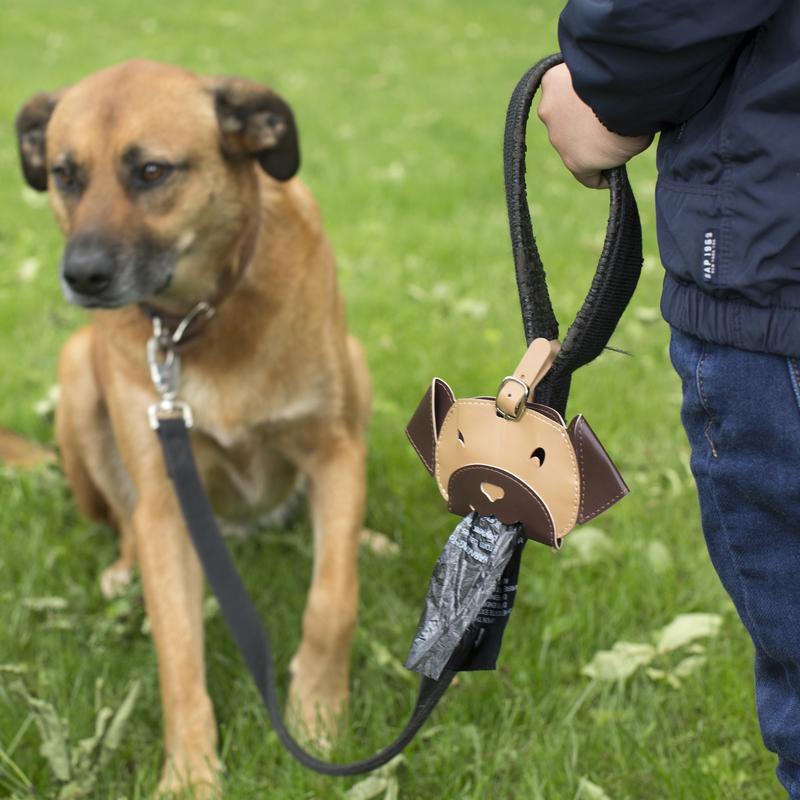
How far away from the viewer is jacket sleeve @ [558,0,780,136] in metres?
1.15

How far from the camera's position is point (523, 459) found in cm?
140

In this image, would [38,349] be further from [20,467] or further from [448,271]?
[448,271]

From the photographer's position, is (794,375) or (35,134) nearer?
(794,375)

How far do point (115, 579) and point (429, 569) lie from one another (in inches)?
37.4

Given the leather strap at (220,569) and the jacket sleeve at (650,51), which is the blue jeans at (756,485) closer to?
the jacket sleeve at (650,51)

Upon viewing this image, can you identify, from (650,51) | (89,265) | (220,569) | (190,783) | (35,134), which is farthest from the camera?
(35,134)

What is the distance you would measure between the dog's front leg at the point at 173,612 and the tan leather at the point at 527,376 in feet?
4.39

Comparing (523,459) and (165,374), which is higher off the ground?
(523,459)

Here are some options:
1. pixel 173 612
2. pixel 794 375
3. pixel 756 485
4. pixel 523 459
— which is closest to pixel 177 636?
pixel 173 612

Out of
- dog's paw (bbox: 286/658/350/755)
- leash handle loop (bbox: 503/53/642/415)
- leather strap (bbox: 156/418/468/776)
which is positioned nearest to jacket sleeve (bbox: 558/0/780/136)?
leash handle loop (bbox: 503/53/642/415)

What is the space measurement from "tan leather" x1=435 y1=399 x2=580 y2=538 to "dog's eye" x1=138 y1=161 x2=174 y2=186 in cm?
148

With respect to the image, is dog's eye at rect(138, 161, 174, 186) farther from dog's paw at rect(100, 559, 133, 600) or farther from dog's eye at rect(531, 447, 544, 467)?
dog's eye at rect(531, 447, 544, 467)

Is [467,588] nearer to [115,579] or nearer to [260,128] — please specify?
Result: [260,128]

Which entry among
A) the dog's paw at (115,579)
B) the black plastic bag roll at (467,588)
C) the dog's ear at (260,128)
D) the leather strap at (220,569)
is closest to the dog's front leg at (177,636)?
the leather strap at (220,569)
